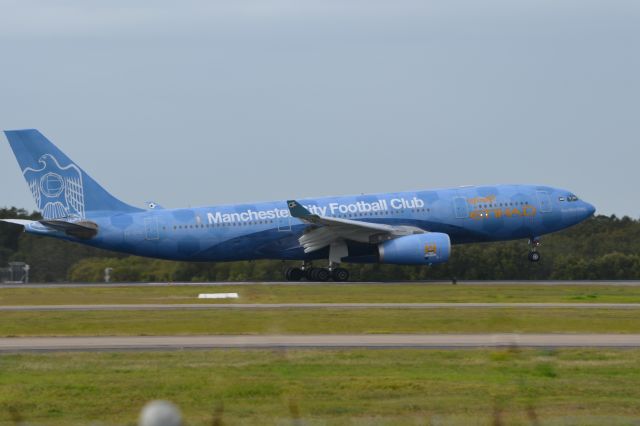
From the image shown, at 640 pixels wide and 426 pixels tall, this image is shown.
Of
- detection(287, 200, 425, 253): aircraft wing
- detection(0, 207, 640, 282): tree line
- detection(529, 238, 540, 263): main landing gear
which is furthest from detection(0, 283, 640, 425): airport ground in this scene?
detection(0, 207, 640, 282): tree line

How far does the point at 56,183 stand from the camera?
56.8 m

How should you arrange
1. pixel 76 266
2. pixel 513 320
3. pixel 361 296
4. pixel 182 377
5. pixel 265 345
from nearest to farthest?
pixel 182 377 → pixel 265 345 → pixel 513 320 → pixel 361 296 → pixel 76 266

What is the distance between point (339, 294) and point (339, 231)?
9.50 meters

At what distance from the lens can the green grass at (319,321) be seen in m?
30.8

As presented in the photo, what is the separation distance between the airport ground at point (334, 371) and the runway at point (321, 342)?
19.3 inches

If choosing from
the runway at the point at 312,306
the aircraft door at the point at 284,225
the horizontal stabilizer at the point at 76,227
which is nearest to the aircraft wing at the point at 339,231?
the aircraft door at the point at 284,225

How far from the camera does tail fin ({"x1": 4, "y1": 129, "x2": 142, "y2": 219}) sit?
186ft

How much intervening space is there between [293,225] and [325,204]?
6.60 ft

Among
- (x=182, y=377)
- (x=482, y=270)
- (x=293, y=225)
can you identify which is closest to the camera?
(x=182, y=377)

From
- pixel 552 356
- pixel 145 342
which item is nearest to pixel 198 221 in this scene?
pixel 145 342

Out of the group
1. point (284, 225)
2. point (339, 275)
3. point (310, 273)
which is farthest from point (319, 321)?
point (310, 273)

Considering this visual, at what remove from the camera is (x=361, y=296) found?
4431 centimetres

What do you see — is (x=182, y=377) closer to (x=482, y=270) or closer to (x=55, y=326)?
(x=55, y=326)

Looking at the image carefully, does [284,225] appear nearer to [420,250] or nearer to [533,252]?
[420,250]
